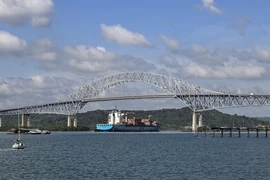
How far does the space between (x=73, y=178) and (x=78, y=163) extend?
1122cm

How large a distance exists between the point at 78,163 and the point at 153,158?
984cm

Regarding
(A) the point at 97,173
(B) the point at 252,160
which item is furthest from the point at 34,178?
(B) the point at 252,160

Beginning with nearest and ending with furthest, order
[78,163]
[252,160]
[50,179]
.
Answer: [50,179], [78,163], [252,160]

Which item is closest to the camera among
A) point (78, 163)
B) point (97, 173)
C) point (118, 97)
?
point (97, 173)

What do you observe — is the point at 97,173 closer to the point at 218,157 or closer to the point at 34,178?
the point at 34,178

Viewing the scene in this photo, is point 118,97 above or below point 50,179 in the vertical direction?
above

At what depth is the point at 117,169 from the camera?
157 ft

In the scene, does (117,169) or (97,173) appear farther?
(117,169)

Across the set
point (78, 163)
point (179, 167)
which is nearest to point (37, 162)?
point (78, 163)

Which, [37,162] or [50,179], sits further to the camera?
[37,162]

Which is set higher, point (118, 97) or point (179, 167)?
point (118, 97)

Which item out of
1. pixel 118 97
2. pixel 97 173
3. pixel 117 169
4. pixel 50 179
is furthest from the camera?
pixel 118 97

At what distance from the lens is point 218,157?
6094 centimetres

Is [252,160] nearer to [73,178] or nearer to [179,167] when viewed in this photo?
[179,167]
